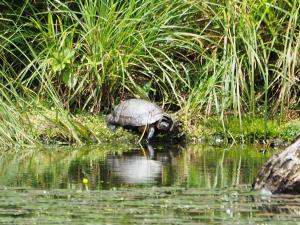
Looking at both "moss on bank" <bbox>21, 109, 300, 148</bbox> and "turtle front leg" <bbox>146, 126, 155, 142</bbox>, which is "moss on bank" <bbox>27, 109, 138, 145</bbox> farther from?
"turtle front leg" <bbox>146, 126, 155, 142</bbox>

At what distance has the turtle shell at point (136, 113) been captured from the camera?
11969 mm

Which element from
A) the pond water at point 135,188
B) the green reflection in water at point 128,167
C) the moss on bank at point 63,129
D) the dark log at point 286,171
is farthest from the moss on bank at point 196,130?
the dark log at point 286,171

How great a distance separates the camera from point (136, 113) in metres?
12.0

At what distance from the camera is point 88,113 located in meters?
12.2

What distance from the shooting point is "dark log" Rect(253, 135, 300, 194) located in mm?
6906

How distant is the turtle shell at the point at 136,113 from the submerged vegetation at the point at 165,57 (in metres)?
0.23

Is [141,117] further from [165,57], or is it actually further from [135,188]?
[135,188]

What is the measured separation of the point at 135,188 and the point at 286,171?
3.85 ft

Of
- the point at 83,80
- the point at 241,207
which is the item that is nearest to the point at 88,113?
the point at 83,80

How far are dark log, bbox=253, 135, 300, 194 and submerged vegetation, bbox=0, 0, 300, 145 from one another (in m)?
4.51

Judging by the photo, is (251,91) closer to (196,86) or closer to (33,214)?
(196,86)

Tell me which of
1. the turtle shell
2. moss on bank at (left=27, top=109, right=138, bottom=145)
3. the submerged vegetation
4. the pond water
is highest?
the submerged vegetation

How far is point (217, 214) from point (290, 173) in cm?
86

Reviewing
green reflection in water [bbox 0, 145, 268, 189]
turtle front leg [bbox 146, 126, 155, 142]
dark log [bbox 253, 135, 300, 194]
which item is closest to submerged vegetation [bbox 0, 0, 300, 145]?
turtle front leg [bbox 146, 126, 155, 142]
